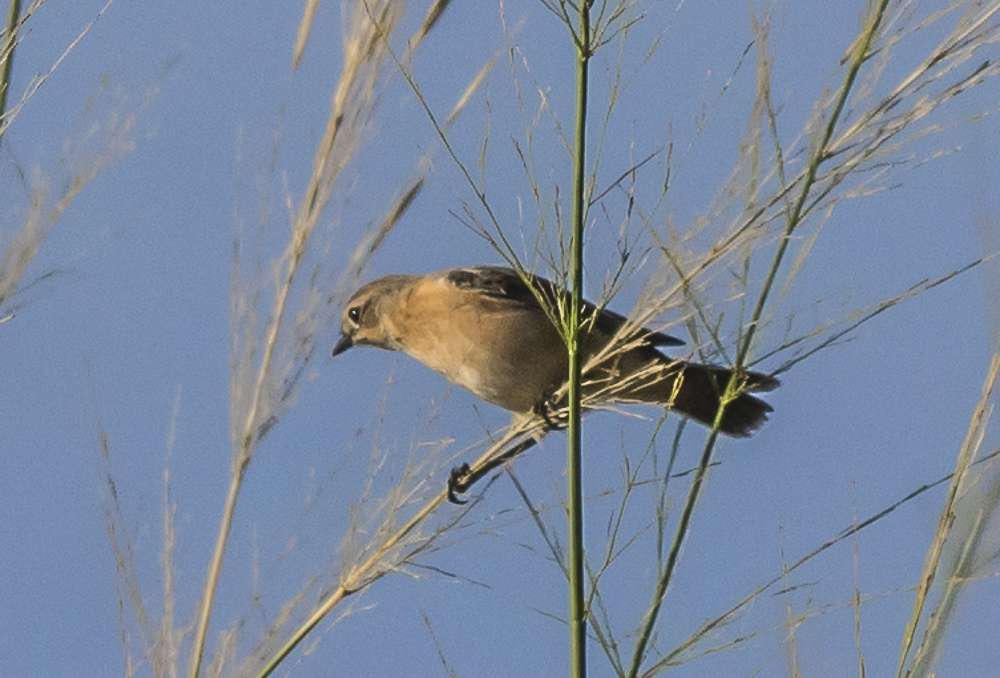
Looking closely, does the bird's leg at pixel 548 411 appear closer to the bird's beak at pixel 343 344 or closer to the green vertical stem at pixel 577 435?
the green vertical stem at pixel 577 435

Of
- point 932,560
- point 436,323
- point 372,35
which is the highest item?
point 436,323

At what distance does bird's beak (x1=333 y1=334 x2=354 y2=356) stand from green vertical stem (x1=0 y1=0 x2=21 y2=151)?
12.7ft

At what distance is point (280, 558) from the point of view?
2.38m

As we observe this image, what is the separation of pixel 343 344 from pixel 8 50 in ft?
13.3

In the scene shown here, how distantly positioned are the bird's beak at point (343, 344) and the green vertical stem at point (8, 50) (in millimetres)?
3865

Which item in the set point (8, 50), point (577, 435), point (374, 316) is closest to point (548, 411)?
point (577, 435)

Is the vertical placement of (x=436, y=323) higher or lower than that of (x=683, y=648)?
higher

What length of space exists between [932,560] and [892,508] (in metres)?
0.23

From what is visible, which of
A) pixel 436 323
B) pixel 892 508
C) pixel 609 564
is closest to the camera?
pixel 892 508

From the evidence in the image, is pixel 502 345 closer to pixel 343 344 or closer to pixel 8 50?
pixel 343 344

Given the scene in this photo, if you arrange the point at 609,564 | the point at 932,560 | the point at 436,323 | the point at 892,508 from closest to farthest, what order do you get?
the point at 932,560, the point at 892,508, the point at 609,564, the point at 436,323

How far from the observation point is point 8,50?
6.59ft

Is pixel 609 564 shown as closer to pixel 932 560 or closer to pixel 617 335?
pixel 617 335

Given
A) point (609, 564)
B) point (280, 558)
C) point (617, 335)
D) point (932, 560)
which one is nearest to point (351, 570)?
point (280, 558)
